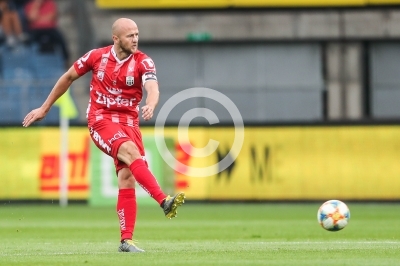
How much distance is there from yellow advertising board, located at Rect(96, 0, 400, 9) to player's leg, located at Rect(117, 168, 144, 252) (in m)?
20.7

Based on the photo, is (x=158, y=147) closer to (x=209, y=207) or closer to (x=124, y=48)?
(x=209, y=207)

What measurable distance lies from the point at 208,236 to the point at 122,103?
3174 mm

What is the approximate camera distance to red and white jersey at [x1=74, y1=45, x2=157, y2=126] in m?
10.2

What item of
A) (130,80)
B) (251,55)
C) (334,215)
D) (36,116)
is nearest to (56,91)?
(36,116)

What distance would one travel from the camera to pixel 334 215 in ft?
36.9

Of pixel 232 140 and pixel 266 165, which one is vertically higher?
pixel 232 140

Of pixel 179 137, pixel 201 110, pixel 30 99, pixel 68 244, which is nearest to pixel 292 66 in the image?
pixel 201 110

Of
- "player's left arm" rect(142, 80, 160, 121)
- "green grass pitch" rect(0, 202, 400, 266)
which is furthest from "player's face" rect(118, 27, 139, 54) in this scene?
"green grass pitch" rect(0, 202, 400, 266)

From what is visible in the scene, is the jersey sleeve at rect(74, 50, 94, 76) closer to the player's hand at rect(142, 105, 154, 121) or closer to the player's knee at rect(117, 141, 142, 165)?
the player's knee at rect(117, 141, 142, 165)

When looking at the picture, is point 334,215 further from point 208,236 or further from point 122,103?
point 122,103

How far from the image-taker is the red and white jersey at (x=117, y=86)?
10242mm

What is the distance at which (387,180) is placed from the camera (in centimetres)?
2098

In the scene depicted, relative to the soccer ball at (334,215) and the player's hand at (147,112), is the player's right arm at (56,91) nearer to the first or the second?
the player's hand at (147,112)

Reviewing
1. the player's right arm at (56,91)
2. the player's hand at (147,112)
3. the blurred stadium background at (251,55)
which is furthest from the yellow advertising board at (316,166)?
the player's hand at (147,112)
